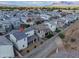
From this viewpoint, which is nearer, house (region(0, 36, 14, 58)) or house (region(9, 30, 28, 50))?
house (region(0, 36, 14, 58))

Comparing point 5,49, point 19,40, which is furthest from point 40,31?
point 5,49

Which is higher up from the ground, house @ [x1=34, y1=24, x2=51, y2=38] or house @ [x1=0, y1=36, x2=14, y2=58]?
house @ [x1=0, y1=36, x2=14, y2=58]

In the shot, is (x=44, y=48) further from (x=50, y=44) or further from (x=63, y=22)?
(x=63, y=22)

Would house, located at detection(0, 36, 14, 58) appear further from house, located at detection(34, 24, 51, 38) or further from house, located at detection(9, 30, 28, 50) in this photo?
house, located at detection(34, 24, 51, 38)

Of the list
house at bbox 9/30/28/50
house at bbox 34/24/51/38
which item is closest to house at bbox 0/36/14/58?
house at bbox 9/30/28/50

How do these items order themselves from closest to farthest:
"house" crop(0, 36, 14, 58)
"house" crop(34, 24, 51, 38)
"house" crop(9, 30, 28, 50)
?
1. "house" crop(0, 36, 14, 58)
2. "house" crop(9, 30, 28, 50)
3. "house" crop(34, 24, 51, 38)

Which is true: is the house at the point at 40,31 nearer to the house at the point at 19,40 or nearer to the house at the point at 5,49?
the house at the point at 19,40

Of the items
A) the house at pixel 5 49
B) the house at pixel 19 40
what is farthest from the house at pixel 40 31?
the house at pixel 5 49

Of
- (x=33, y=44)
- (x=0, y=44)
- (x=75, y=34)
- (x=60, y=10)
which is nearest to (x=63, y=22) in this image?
(x=60, y=10)

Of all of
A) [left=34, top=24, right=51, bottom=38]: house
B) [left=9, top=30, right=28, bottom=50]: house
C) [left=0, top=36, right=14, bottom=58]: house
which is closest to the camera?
[left=0, top=36, right=14, bottom=58]: house

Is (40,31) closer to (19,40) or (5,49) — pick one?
(19,40)

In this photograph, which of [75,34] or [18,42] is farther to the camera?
[75,34]
